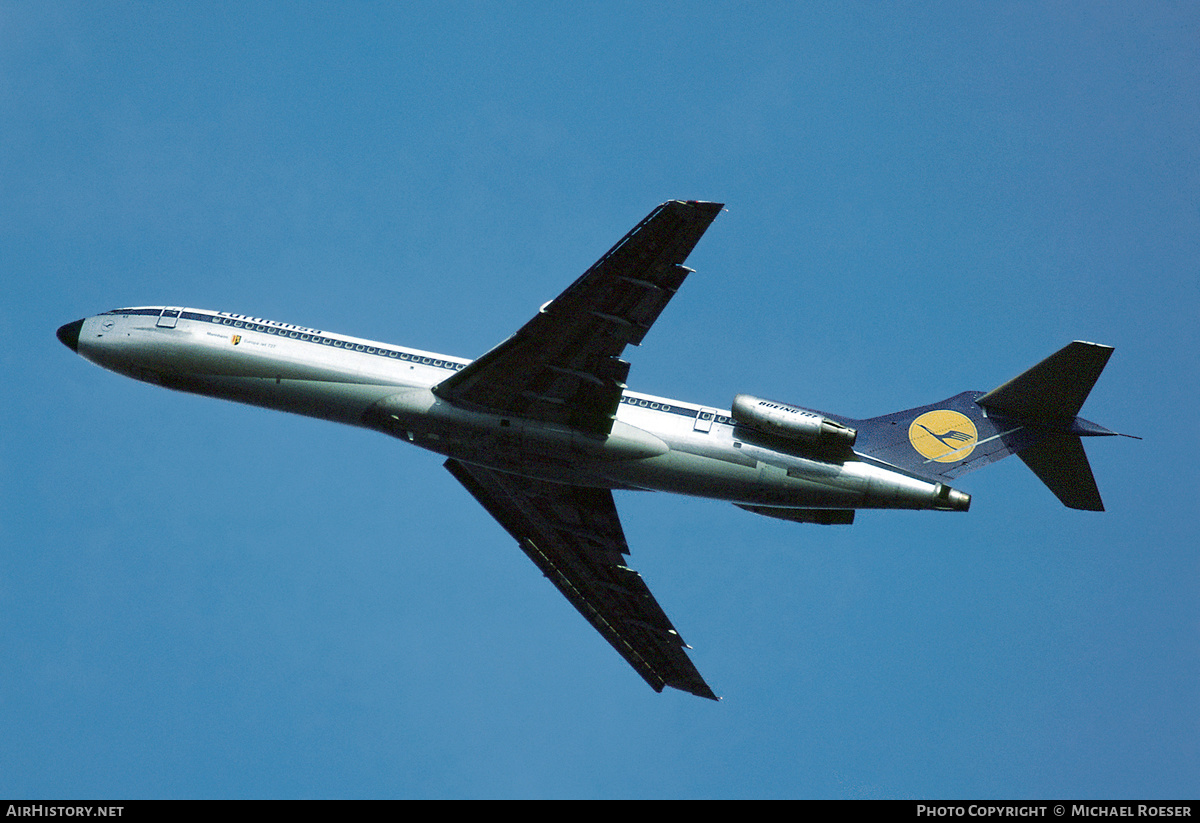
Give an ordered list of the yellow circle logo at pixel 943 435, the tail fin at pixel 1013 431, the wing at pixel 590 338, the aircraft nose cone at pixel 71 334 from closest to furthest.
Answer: the wing at pixel 590 338 → the tail fin at pixel 1013 431 → the yellow circle logo at pixel 943 435 → the aircraft nose cone at pixel 71 334

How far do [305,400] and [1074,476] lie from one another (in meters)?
25.1

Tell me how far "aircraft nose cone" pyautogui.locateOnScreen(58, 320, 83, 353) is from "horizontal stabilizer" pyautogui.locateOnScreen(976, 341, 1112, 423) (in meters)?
32.0

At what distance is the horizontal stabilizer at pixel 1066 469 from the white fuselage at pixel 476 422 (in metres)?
4.01

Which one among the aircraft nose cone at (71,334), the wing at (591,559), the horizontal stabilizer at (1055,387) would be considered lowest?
the wing at (591,559)

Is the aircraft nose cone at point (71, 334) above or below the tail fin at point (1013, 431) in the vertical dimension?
above

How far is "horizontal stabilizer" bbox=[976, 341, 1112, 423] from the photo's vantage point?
117 ft

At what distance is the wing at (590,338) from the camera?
107ft

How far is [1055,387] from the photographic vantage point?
36688mm

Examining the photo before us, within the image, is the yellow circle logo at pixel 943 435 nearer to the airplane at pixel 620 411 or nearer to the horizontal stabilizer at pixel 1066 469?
the airplane at pixel 620 411

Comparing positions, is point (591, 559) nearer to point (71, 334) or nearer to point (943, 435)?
point (943, 435)

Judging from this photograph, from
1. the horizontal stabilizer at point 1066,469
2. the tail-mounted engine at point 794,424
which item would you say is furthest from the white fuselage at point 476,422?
the horizontal stabilizer at point 1066,469

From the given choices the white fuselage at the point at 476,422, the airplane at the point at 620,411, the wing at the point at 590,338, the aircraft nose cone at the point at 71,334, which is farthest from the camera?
the aircraft nose cone at the point at 71,334

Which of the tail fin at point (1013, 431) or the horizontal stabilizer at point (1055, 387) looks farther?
the tail fin at point (1013, 431)

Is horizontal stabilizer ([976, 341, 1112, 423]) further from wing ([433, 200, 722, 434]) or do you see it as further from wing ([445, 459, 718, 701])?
wing ([445, 459, 718, 701])
